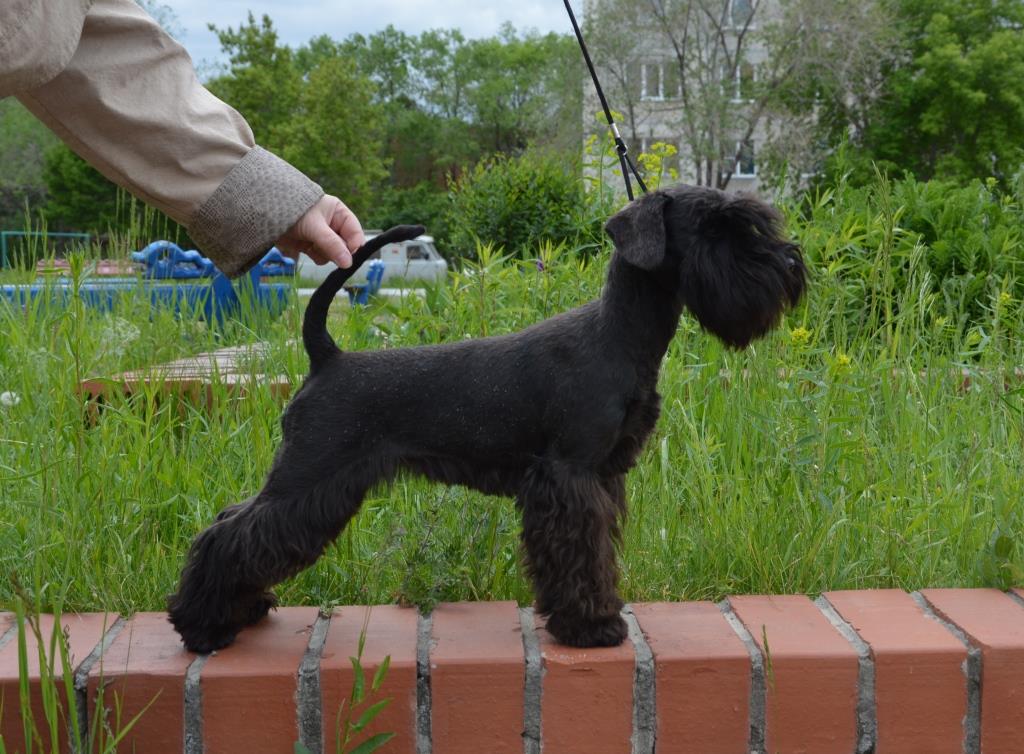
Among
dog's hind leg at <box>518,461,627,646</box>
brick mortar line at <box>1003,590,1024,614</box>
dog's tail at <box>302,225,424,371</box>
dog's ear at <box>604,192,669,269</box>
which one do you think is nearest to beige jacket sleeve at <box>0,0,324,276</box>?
dog's tail at <box>302,225,424,371</box>

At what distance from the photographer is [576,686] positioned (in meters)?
2.16

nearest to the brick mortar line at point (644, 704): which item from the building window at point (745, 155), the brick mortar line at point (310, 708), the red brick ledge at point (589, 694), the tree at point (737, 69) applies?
the red brick ledge at point (589, 694)

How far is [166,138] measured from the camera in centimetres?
205

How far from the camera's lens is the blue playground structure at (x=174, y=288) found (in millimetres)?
4773

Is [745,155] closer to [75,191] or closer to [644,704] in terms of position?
[75,191]

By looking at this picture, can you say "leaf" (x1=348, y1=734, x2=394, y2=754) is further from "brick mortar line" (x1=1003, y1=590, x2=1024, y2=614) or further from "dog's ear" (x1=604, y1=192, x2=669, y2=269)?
"brick mortar line" (x1=1003, y1=590, x2=1024, y2=614)

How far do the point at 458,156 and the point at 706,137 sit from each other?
30394 mm

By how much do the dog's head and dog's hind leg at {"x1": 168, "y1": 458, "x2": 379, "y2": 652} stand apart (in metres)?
0.85

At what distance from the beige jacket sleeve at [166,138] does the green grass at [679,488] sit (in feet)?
2.45

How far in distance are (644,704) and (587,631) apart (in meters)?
0.21

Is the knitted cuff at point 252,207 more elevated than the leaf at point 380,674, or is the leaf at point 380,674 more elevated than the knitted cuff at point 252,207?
the knitted cuff at point 252,207

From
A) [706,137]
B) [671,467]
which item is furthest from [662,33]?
[671,467]

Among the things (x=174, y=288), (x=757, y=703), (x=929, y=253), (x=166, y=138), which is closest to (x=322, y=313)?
(x=166, y=138)

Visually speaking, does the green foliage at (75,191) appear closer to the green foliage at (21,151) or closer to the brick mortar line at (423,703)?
the green foliage at (21,151)
